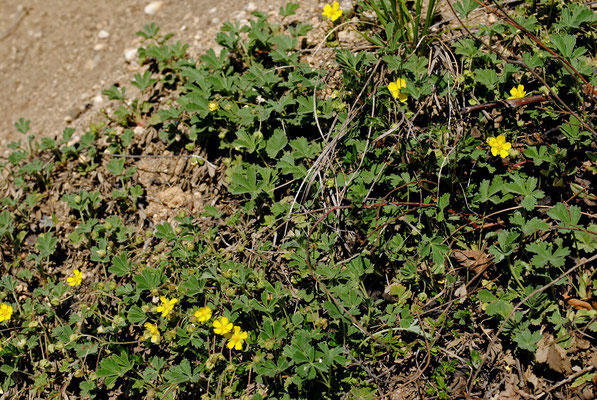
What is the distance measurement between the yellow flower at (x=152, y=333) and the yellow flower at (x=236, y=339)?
18.1 inches

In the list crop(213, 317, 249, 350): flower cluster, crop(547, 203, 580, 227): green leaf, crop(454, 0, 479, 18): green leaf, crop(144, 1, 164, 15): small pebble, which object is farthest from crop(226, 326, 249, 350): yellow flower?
crop(144, 1, 164, 15): small pebble

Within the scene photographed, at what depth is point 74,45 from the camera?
4832 millimetres

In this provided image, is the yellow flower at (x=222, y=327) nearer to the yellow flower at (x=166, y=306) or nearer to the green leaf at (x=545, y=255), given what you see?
the yellow flower at (x=166, y=306)

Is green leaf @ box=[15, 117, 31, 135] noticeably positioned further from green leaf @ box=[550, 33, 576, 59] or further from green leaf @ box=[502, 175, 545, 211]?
green leaf @ box=[550, 33, 576, 59]

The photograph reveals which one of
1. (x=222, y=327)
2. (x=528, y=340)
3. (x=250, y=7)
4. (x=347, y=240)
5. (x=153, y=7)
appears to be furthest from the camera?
(x=153, y=7)

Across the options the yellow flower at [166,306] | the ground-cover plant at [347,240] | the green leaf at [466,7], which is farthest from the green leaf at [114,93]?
the green leaf at [466,7]

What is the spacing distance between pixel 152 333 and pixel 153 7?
126 inches

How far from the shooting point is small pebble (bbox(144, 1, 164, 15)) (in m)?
4.74

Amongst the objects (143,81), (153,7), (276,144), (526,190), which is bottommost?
(526,190)

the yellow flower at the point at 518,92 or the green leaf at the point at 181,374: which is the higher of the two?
the yellow flower at the point at 518,92

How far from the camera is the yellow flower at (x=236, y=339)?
284 centimetres

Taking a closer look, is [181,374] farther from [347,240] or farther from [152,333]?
[347,240]

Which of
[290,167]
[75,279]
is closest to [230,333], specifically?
[290,167]

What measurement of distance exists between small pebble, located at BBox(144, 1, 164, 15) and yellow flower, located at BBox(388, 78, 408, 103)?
2716mm
